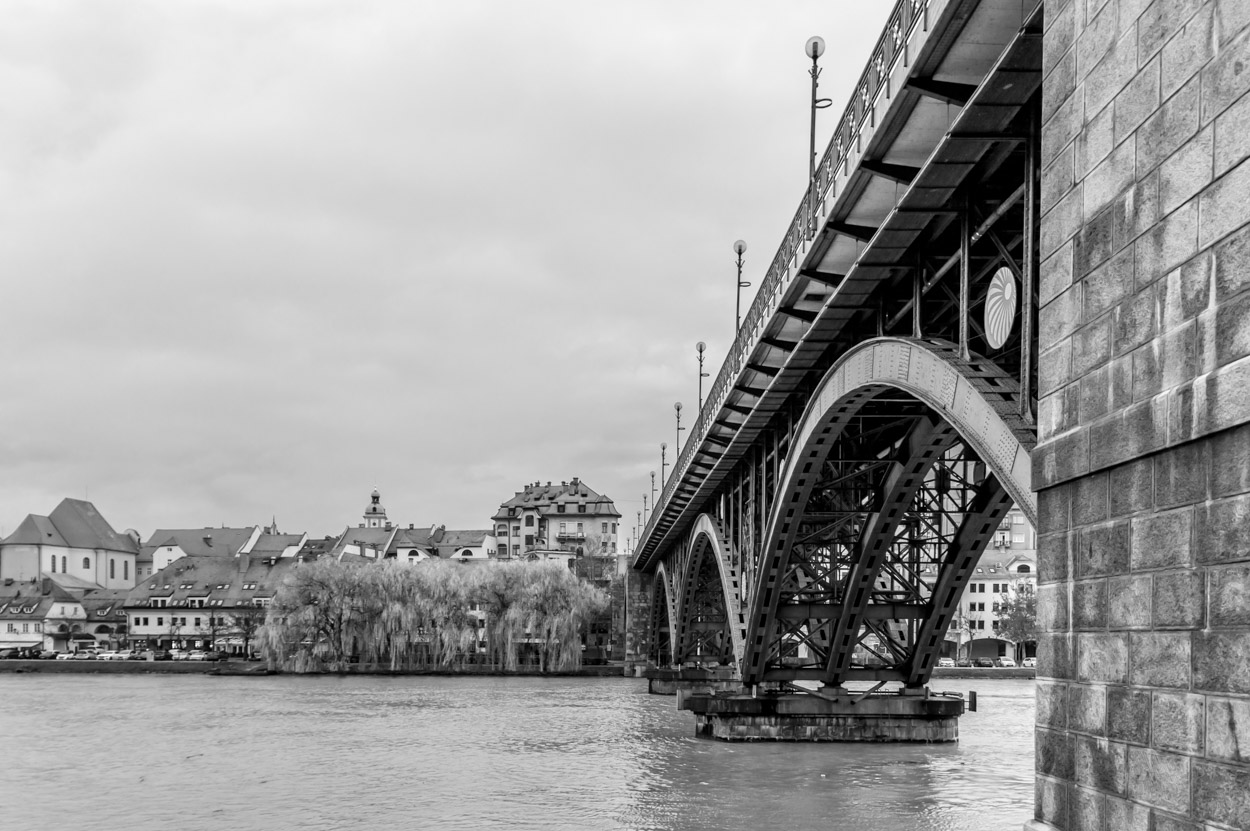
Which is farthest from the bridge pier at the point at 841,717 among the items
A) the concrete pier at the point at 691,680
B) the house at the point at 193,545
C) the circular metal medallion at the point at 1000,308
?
the house at the point at 193,545

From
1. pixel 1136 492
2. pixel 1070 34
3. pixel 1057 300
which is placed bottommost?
pixel 1136 492

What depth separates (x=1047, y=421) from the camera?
33.3ft

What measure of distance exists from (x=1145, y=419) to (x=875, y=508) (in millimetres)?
23484

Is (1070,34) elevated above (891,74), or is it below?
below

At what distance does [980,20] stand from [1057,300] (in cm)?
479

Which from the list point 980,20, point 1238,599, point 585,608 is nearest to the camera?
point 1238,599

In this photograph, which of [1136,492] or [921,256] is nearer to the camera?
[1136,492]

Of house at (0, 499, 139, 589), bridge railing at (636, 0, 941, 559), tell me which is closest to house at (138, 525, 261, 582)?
house at (0, 499, 139, 589)

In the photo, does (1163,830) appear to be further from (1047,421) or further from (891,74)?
(891,74)

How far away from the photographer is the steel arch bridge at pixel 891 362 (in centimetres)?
1451

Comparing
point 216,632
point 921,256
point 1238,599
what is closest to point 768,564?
point 921,256

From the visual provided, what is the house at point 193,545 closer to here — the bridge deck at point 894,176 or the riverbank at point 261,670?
the riverbank at point 261,670

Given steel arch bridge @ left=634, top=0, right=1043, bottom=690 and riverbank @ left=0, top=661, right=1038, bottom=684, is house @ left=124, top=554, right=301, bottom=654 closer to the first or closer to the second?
riverbank @ left=0, top=661, right=1038, bottom=684

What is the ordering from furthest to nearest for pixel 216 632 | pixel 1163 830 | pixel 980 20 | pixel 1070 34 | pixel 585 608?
pixel 216 632 < pixel 585 608 < pixel 980 20 < pixel 1070 34 < pixel 1163 830
